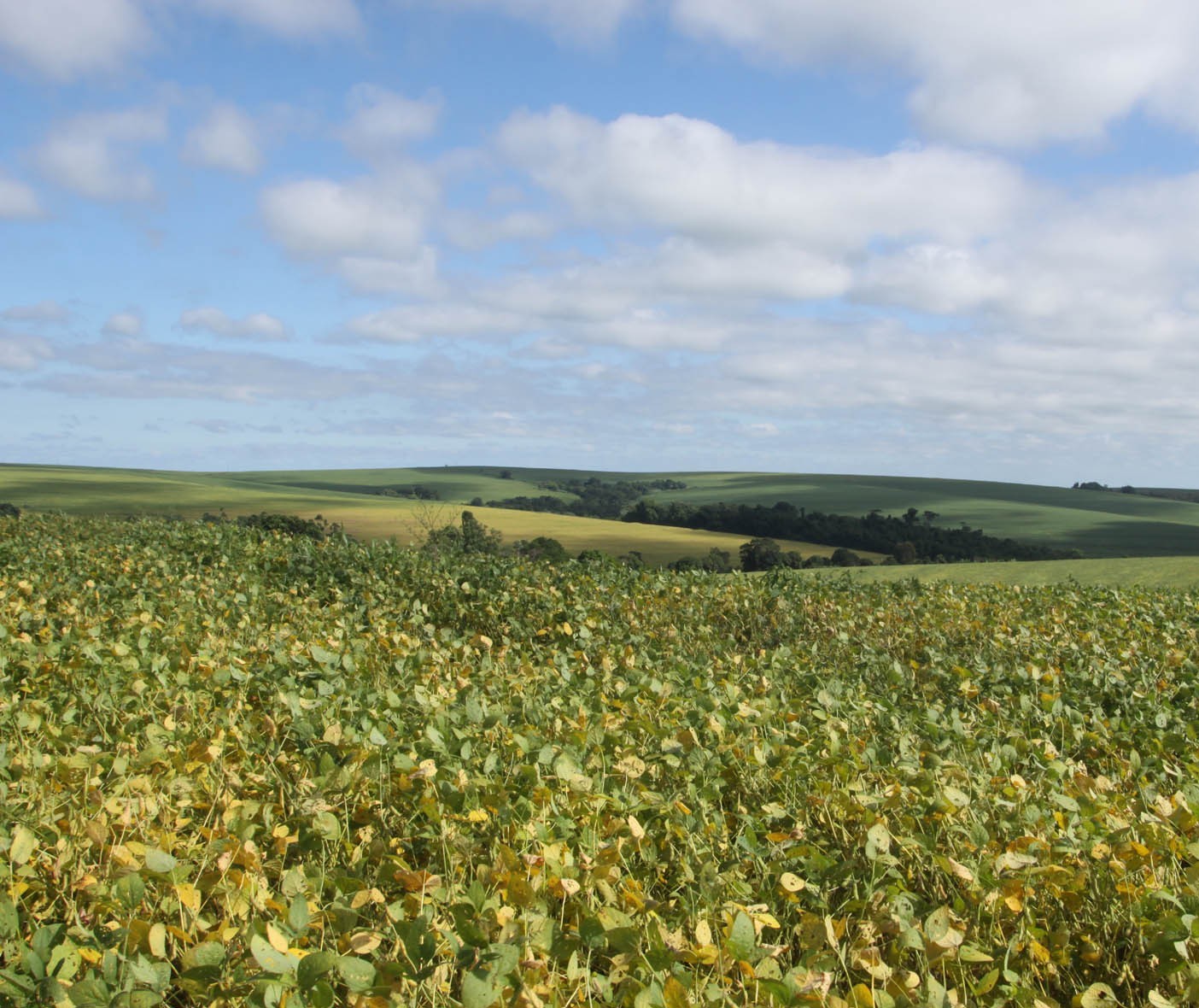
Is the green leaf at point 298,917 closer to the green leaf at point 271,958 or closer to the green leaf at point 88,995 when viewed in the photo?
the green leaf at point 271,958

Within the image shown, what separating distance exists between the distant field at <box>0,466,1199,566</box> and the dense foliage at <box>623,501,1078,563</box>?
2529mm

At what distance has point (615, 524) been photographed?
189 ft

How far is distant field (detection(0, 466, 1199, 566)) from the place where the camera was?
50.2m

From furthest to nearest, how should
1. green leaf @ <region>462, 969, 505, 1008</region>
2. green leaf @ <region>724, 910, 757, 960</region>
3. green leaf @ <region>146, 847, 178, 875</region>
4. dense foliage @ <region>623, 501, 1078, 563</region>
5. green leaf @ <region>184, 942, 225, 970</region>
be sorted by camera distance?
dense foliage @ <region>623, 501, 1078, 563</region>
green leaf @ <region>146, 847, 178, 875</region>
green leaf @ <region>724, 910, 757, 960</region>
green leaf @ <region>184, 942, 225, 970</region>
green leaf @ <region>462, 969, 505, 1008</region>

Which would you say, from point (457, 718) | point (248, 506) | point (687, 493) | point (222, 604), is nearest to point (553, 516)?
point (248, 506)

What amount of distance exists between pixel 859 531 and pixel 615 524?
563 inches

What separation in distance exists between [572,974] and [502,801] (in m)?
1.21

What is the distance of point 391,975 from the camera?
2.49m

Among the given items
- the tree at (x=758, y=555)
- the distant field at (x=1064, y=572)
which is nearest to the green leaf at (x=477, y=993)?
the distant field at (x=1064, y=572)

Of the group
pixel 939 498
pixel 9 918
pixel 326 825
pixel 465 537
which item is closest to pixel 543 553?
pixel 465 537

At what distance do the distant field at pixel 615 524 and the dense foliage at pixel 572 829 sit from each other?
22871mm

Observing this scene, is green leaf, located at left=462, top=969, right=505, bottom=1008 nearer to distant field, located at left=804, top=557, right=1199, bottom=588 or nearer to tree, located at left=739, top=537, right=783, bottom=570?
distant field, located at left=804, top=557, right=1199, bottom=588

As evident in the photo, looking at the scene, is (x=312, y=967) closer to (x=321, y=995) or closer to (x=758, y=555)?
(x=321, y=995)

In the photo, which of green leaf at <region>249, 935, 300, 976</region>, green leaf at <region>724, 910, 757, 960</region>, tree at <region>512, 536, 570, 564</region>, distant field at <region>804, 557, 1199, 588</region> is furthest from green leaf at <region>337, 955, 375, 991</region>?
distant field at <region>804, 557, 1199, 588</region>
